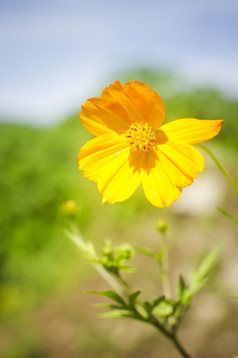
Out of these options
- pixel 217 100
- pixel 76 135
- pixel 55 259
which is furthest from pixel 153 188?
pixel 76 135

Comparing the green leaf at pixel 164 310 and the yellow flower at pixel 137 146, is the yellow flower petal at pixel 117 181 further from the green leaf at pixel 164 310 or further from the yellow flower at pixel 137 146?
the green leaf at pixel 164 310

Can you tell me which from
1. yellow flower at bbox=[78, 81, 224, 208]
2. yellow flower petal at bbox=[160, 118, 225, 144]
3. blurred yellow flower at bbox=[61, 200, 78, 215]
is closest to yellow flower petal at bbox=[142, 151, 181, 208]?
yellow flower at bbox=[78, 81, 224, 208]

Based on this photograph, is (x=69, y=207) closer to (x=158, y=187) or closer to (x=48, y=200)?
(x=158, y=187)

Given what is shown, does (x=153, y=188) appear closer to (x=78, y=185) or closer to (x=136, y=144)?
(x=136, y=144)

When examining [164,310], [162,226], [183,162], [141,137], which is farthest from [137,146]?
[164,310]

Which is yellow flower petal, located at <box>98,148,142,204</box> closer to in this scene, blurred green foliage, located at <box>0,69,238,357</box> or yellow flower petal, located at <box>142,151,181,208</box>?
yellow flower petal, located at <box>142,151,181,208</box>

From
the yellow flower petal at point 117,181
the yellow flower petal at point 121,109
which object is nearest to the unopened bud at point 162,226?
the yellow flower petal at point 117,181
